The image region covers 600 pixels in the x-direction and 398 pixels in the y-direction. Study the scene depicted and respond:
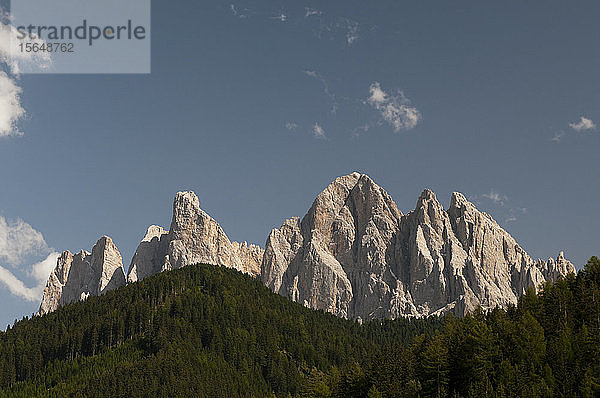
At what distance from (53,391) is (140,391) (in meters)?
23.4

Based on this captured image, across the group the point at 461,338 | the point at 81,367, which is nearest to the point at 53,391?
the point at 81,367

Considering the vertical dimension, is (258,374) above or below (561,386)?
above

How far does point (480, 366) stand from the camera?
11219 centimetres

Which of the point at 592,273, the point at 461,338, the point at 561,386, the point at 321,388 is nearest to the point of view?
the point at 561,386

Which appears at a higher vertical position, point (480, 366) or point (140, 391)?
point (140, 391)

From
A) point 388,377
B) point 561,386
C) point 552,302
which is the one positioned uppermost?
point 552,302

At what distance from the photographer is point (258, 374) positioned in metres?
199

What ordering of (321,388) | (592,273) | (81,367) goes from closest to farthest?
(321,388)
(592,273)
(81,367)

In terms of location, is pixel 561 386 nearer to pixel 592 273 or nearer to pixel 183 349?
pixel 592 273

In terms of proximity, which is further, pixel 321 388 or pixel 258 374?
pixel 258 374

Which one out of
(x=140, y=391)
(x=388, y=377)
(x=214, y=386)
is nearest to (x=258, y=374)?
(x=214, y=386)

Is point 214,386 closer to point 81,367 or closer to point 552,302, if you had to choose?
point 81,367

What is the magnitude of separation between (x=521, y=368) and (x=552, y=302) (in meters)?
33.6

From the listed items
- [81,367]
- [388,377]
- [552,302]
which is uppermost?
[81,367]
